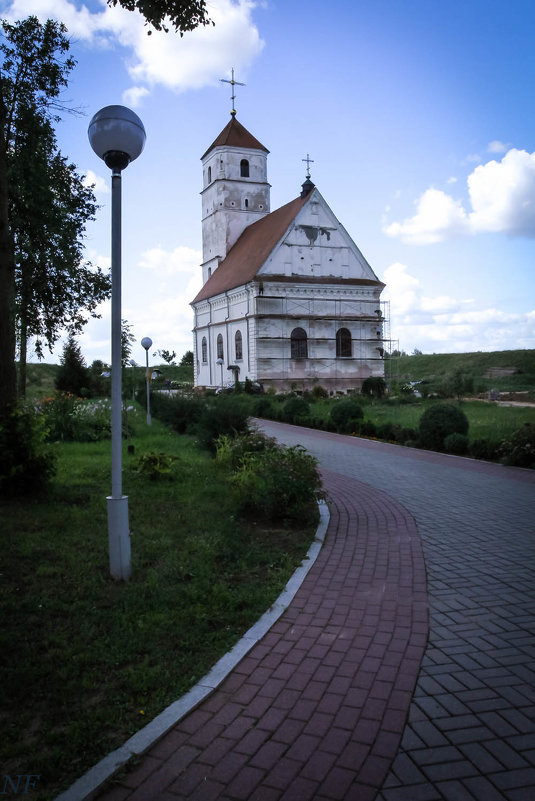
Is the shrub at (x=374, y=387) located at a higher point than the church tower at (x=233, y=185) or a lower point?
lower

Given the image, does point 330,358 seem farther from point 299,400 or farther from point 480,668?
point 480,668

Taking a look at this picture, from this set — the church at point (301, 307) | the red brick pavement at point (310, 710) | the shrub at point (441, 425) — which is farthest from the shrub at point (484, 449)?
the church at point (301, 307)

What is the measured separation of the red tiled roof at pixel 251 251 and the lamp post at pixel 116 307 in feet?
104

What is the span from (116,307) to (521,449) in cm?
951

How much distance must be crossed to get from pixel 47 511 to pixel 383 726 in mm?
5762

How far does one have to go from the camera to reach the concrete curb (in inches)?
107

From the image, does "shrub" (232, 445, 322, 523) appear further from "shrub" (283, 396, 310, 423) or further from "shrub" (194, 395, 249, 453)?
"shrub" (283, 396, 310, 423)

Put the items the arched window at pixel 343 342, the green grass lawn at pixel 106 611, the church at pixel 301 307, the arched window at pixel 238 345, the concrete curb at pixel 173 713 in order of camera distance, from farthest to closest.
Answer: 1. the arched window at pixel 238 345
2. the arched window at pixel 343 342
3. the church at pixel 301 307
4. the green grass lawn at pixel 106 611
5. the concrete curb at pixel 173 713

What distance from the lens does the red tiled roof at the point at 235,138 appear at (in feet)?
151

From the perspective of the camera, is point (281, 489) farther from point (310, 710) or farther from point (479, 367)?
point (479, 367)

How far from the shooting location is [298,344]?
38.6 meters

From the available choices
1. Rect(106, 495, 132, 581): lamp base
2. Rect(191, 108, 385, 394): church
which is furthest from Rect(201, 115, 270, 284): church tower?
Rect(106, 495, 132, 581): lamp base

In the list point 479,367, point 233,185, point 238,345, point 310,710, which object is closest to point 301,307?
point 238,345

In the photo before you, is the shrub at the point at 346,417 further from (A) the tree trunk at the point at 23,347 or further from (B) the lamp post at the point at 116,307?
(B) the lamp post at the point at 116,307
